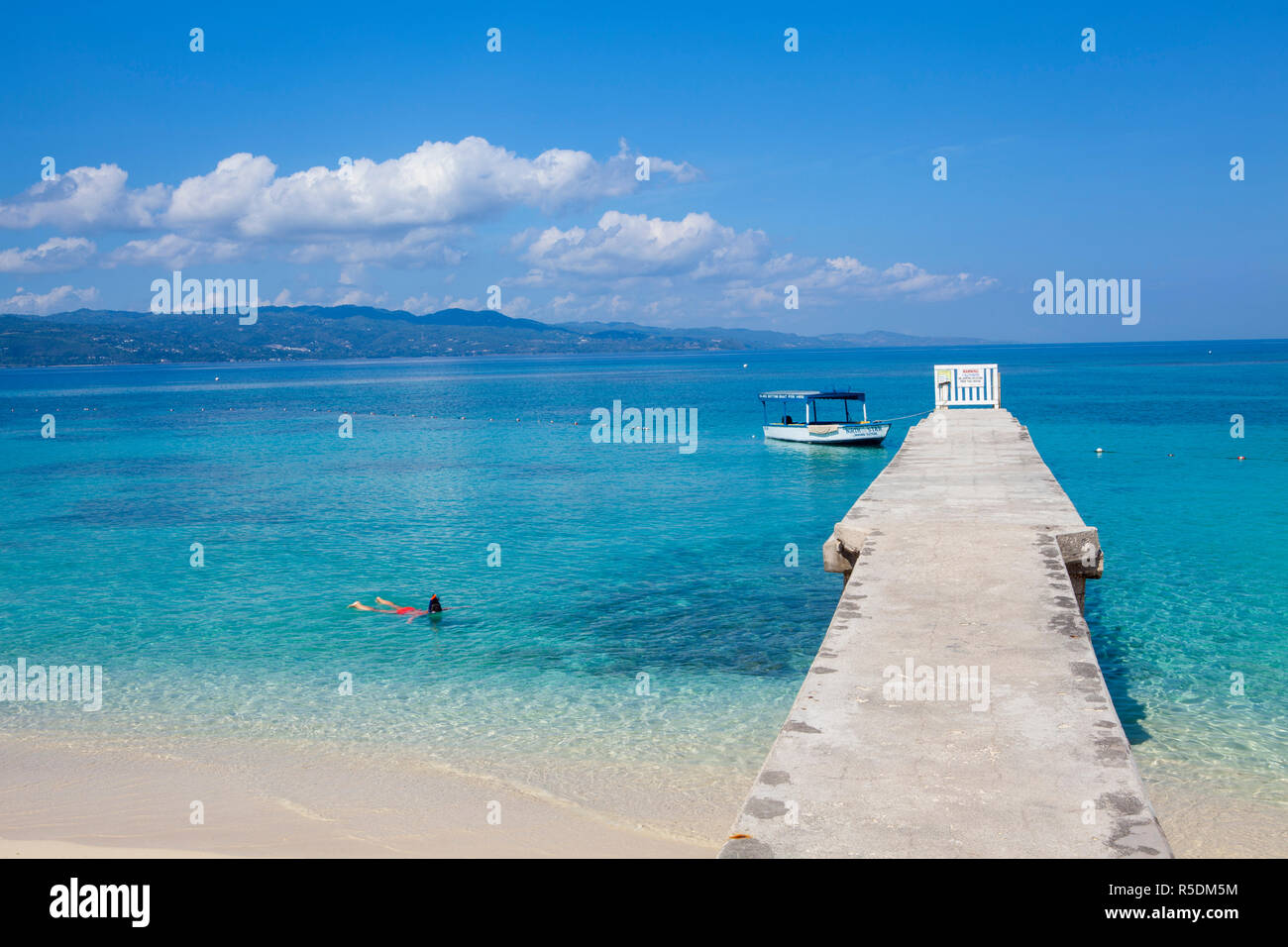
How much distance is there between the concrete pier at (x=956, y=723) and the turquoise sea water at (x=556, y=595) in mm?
2890

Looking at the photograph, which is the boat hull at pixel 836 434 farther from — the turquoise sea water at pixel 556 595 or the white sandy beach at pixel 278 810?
the white sandy beach at pixel 278 810

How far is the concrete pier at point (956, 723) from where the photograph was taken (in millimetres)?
6035

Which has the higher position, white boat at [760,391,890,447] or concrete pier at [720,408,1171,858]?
white boat at [760,391,890,447]

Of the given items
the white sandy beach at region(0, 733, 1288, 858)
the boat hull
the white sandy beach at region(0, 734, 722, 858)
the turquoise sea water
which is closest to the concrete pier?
the white sandy beach at region(0, 733, 1288, 858)

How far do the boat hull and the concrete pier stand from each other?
3676 centimetres

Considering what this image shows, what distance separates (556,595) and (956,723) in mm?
14693

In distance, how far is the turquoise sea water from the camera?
46.1 feet

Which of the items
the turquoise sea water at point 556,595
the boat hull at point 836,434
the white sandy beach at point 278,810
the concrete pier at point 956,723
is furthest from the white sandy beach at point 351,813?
the boat hull at point 836,434

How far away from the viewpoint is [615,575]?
923 inches

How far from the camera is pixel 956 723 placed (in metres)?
7.78

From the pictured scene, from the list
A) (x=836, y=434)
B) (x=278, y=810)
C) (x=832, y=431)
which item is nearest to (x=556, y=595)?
(x=278, y=810)

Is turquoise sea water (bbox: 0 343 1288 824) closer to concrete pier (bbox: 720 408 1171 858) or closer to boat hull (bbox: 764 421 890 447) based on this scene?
boat hull (bbox: 764 421 890 447)

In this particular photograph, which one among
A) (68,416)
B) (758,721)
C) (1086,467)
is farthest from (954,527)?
(68,416)

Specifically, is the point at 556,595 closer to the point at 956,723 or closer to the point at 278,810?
the point at 278,810
